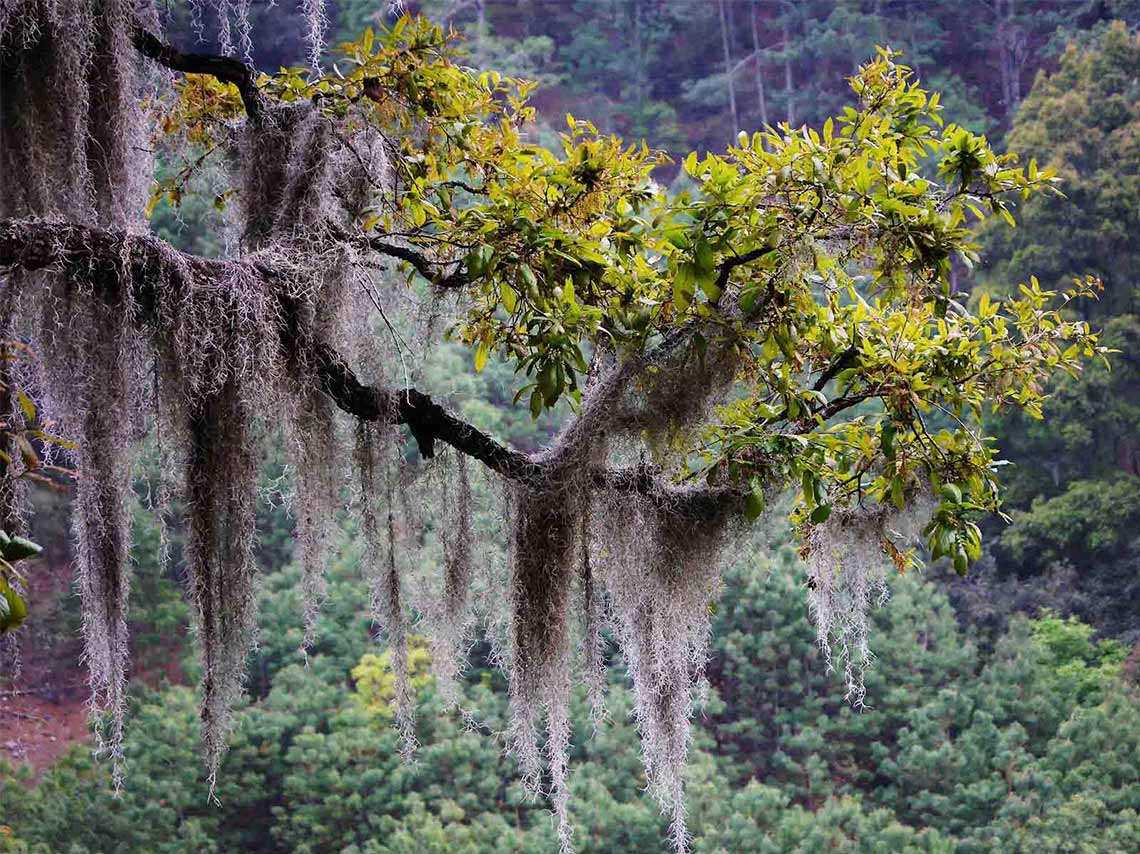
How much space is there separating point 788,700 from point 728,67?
10626mm

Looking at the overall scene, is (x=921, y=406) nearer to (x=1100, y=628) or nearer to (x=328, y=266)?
(x=328, y=266)

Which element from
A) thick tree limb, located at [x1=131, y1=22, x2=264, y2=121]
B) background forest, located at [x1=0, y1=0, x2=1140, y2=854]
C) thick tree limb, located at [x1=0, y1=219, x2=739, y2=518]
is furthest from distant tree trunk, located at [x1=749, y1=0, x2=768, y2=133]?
thick tree limb, located at [x1=0, y1=219, x2=739, y2=518]

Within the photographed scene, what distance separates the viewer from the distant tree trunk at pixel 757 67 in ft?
55.6

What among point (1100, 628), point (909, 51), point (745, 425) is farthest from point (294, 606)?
point (909, 51)

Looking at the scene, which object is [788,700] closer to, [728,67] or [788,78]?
[788,78]

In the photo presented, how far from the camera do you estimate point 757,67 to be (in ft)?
56.3

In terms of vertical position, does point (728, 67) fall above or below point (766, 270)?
above

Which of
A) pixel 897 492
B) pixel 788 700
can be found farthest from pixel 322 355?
pixel 788 700

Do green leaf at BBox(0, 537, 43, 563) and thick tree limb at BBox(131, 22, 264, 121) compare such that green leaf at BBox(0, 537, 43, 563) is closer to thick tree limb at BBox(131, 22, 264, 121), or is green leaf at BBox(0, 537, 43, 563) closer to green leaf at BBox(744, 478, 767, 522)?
green leaf at BBox(744, 478, 767, 522)

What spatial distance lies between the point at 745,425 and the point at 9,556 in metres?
1.31

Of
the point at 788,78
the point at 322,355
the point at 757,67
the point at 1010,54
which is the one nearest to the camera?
the point at 322,355

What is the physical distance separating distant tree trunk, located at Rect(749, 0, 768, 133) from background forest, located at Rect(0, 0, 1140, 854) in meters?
4.80

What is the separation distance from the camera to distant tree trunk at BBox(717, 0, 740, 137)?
16953mm

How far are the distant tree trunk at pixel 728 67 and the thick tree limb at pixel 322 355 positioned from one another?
48.5 ft
